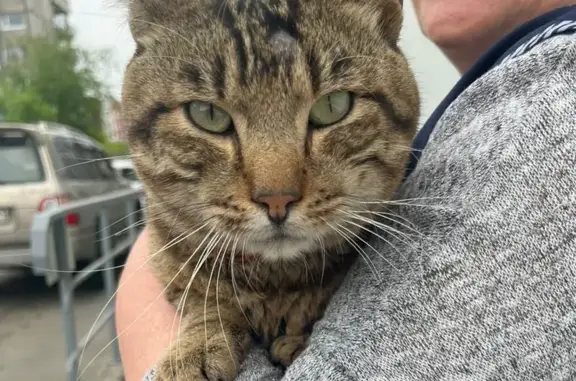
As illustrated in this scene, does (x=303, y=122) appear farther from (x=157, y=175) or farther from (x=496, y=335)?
(x=496, y=335)

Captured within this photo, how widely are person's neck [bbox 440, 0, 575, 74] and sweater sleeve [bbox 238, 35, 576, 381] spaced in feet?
1.65

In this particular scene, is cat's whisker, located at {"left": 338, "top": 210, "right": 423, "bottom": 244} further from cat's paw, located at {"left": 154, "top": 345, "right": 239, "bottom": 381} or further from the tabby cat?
cat's paw, located at {"left": 154, "top": 345, "right": 239, "bottom": 381}

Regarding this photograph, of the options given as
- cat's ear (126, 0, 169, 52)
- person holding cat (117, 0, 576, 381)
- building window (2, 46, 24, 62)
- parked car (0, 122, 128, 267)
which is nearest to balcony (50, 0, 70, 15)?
parked car (0, 122, 128, 267)

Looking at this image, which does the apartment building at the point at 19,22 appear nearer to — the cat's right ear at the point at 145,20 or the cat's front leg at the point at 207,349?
the cat's right ear at the point at 145,20

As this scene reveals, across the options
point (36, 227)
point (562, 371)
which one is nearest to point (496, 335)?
point (562, 371)

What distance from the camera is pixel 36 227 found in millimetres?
1805

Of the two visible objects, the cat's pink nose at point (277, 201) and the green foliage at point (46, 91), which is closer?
the cat's pink nose at point (277, 201)

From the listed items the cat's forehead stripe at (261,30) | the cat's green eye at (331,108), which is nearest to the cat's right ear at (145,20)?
the cat's forehead stripe at (261,30)

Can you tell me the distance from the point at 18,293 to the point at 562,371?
465 cm

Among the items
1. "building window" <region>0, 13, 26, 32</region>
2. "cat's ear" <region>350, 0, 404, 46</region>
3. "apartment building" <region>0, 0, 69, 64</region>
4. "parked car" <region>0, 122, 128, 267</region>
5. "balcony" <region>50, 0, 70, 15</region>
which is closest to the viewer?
"cat's ear" <region>350, 0, 404, 46</region>

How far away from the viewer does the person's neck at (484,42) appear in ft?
3.67

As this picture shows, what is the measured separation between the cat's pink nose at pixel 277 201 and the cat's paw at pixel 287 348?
20 centimetres

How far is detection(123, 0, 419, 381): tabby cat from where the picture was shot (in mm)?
862

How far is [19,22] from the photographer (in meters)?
8.74
